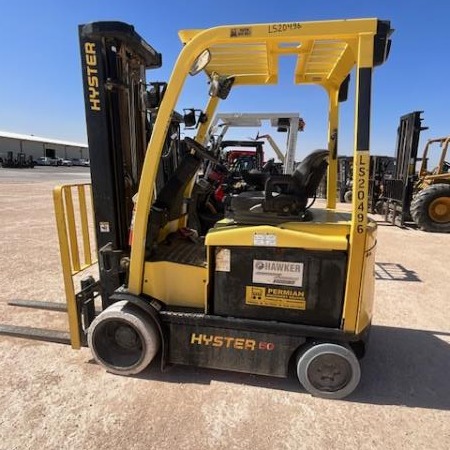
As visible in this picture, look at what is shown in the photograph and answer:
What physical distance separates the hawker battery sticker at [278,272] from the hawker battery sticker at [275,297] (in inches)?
2.6

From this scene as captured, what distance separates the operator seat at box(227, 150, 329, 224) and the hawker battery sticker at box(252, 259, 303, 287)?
12.7 inches

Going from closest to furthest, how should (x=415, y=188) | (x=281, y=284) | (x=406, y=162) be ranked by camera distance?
(x=281, y=284) < (x=406, y=162) < (x=415, y=188)

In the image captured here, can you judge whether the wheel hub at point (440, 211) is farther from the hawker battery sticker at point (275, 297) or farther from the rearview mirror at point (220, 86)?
the hawker battery sticker at point (275, 297)

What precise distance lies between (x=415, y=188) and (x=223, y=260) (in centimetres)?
1086

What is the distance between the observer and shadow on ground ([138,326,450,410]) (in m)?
2.92

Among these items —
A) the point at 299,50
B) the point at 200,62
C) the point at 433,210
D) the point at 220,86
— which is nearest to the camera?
the point at 200,62

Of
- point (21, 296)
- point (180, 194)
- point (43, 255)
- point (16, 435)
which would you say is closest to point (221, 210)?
point (43, 255)

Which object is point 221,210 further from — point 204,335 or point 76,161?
point 76,161

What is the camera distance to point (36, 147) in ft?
223

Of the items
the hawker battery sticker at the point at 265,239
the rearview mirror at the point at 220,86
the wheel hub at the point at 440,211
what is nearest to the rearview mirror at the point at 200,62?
the rearview mirror at the point at 220,86

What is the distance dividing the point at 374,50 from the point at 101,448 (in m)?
3.03

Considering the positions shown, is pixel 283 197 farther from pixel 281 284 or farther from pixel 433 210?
pixel 433 210

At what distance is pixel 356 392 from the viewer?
2975 mm

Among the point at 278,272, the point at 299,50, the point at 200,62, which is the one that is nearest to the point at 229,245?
the point at 278,272
